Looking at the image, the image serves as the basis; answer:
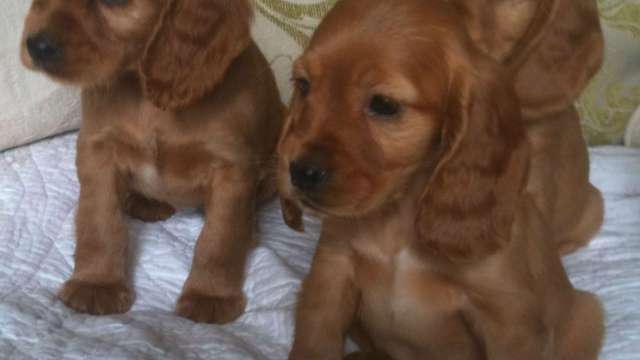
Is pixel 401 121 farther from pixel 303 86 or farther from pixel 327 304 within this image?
pixel 327 304

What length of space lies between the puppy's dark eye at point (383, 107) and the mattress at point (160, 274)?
2.09ft

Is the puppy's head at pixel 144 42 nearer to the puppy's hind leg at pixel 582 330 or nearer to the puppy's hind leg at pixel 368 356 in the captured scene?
the puppy's hind leg at pixel 368 356

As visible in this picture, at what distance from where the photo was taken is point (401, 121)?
1496mm

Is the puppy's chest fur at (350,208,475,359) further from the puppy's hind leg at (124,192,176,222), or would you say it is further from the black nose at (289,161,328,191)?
the puppy's hind leg at (124,192,176,222)

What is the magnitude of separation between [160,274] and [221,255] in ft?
0.66

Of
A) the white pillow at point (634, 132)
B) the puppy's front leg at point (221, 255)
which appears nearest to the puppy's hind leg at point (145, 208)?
the puppy's front leg at point (221, 255)

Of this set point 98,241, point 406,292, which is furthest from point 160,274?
point 406,292

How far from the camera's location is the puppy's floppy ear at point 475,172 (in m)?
1.53

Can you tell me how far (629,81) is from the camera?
2.79 m

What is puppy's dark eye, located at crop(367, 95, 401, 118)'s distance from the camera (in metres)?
1.47

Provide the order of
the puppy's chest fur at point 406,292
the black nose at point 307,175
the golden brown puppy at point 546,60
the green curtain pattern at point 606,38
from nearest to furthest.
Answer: the black nose at point 307,175
the puppy's chest fur at point 406,292
the golden brown puppy at point 546,60
the green curtain pattern at point 606,38

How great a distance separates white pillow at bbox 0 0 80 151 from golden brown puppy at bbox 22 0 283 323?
1.77 feet

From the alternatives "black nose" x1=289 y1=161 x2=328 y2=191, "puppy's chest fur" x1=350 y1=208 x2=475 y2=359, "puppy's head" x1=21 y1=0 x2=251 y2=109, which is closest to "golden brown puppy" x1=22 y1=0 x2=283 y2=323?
"puppy's head" x1=21 y1=0 x2=251 y2=109

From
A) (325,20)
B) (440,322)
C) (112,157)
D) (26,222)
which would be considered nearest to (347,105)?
(325,20)
